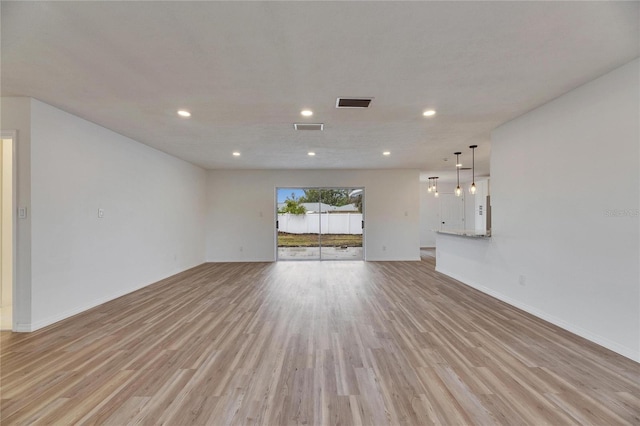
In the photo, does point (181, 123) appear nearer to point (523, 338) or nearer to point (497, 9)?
point (497, 9)

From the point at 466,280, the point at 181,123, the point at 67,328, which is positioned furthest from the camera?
the point at 466,280

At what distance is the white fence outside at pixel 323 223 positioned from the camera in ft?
27.8

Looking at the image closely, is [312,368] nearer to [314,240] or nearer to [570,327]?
[570,327]

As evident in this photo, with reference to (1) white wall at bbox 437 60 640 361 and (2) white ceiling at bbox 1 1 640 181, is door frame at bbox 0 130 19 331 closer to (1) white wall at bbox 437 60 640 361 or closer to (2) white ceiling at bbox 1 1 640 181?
(2) white ceiling at bbox 1 1 640 181

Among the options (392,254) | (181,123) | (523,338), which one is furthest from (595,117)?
(392,254)

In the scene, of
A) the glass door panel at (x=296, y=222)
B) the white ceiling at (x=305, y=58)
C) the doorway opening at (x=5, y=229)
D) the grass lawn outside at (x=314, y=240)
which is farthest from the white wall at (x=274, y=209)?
the doorway opening at (x=5, y=229)

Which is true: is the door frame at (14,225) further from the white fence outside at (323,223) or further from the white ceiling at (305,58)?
the white fence outside at (323,223)

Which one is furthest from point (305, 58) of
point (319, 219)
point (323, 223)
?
point (323, 223)

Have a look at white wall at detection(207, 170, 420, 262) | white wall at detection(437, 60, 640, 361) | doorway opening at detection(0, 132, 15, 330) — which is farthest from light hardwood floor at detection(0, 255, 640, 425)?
white wall at detection(207, 170, 420, 262)

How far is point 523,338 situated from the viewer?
284 centimetres

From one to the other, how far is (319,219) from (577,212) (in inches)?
238

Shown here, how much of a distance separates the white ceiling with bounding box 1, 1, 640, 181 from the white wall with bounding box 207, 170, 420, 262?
3.82 meters

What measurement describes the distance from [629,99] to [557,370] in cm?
245

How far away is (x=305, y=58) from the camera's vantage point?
7.71 ft
